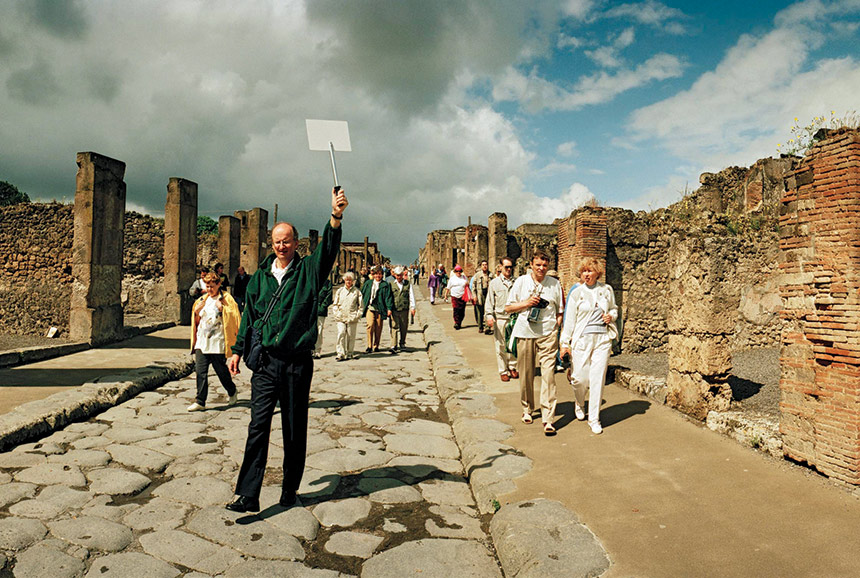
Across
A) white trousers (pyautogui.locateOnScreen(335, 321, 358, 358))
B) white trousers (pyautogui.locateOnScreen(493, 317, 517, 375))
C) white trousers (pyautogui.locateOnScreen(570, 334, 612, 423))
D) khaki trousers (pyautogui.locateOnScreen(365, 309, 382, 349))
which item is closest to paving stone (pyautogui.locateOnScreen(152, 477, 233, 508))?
white trousers (pyautogui.locateOnScreen(570, 334, 612, 423))

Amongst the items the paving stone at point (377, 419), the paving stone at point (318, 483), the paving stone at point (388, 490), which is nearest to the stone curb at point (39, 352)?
the paving stone at point (377, 419)

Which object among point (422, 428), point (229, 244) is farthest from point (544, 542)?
point (229, 244)

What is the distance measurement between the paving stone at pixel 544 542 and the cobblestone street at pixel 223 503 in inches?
5.3

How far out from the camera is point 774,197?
15.9 meters

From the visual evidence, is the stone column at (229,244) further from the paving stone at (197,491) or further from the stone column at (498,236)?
the paving stone at (197,491)

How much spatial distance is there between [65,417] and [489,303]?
17.2 feet

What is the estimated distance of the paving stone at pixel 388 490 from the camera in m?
3.92

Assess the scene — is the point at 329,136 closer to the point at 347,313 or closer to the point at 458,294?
the point at 347,313

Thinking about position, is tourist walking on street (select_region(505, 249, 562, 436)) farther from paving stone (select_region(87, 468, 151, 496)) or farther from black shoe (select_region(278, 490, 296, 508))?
paving stone (select_region(87, 468, 151, 496))

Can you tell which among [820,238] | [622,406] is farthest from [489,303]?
[820,238]

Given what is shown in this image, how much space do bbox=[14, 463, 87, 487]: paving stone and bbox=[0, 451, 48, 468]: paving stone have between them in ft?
0.39

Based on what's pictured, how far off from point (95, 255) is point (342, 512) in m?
10.1

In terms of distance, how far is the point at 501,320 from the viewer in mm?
8789

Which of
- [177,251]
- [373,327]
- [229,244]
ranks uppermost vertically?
[229,244]
